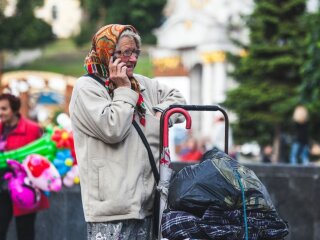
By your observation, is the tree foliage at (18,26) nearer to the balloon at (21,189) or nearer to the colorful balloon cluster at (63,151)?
the colorful balloon cluster at (63,151)

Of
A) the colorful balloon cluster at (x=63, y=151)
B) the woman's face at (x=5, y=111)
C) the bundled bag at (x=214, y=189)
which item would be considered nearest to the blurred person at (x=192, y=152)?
the colorful balloon cluster at (x=63, y=151)

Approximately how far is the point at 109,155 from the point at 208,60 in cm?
4962

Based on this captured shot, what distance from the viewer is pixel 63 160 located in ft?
28.6

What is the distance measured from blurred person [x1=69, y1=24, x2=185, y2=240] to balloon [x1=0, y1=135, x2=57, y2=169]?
3.16m

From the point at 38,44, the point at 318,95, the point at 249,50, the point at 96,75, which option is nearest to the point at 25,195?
the point at 96,75

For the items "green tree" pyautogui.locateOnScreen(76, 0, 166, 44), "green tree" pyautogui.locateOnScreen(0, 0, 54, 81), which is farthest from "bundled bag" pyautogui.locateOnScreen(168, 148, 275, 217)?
"green tree" pyautogui.locateOnScreen(76, 0, 166, 44)

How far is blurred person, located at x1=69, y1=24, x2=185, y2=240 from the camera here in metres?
4.84

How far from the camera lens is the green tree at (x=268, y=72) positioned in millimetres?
29297

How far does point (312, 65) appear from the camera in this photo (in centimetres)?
1557

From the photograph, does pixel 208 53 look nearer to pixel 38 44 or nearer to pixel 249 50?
pixel 249 50

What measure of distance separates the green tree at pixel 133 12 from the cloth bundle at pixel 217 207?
7392 cm

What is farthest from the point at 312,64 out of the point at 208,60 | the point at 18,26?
the point at 18,26

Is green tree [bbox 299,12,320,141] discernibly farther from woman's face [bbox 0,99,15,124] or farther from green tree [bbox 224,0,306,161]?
green tree [bbox 224,0,306,161]

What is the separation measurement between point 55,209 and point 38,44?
82.4 m
